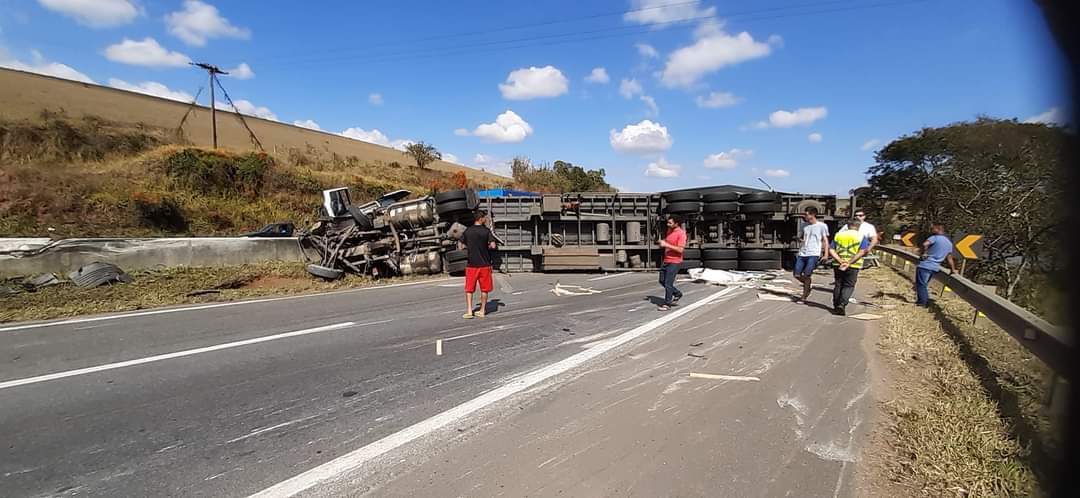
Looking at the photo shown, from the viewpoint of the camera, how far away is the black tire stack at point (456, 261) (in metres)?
12.6

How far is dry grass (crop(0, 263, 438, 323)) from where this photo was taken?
26.2ft

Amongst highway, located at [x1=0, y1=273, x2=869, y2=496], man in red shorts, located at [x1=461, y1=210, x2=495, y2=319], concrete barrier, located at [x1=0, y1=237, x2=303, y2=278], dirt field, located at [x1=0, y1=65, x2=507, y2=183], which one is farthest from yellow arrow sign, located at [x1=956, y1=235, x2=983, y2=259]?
dirt field, located at [x1=0, y1=65, x2=507, y2=183]

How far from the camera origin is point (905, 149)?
41969 mm

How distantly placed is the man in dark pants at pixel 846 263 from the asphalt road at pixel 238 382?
5.84ft

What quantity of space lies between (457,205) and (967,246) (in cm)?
1118

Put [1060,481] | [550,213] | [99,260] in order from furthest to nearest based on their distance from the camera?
1. [550,213]
2. [99,260]
3. [1060,481]

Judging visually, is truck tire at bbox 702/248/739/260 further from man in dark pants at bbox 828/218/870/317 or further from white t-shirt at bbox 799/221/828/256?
man in dark pants at bbox 828/218/870/317

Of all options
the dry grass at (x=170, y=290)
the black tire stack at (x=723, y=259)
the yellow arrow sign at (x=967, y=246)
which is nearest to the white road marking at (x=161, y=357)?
the dry grass at (x=170, y=290)

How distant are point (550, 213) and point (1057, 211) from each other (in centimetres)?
1144

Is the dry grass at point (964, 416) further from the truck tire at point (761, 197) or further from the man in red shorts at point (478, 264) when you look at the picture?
the truck tire at point (761, 197)

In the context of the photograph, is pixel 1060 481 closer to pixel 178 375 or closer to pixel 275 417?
pixel 275 417

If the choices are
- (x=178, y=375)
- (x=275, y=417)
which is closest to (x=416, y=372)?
(x=275, y=417)

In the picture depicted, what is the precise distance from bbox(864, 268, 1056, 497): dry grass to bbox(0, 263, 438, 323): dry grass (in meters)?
10.7

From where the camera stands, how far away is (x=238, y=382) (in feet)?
14.2
